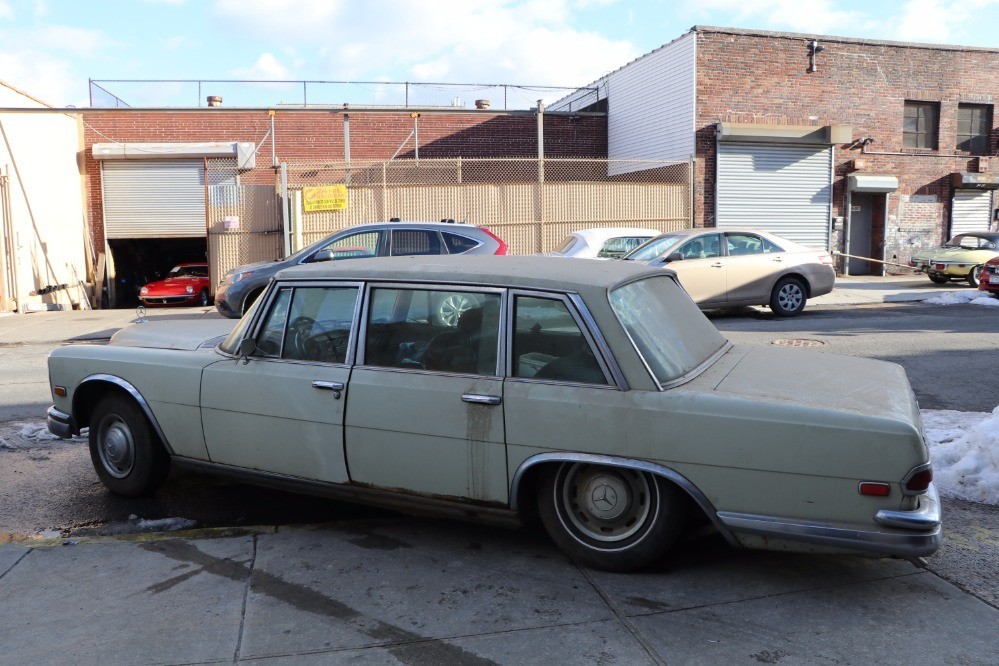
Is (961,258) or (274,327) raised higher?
(961,258)

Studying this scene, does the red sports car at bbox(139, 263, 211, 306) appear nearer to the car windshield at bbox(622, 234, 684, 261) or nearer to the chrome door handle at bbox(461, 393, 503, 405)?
the car windshield at bbox(622, 234, 684, 261)

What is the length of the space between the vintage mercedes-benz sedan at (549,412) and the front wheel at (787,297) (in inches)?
379

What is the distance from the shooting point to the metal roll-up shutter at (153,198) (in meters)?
22.3

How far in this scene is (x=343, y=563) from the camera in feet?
13.6

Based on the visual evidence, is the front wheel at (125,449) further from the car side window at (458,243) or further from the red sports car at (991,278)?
the red sports car at (991,278)

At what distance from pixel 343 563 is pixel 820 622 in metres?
2.21

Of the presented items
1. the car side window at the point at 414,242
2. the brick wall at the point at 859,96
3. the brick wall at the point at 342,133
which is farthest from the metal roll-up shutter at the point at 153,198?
the brick wall at the point at 859,96

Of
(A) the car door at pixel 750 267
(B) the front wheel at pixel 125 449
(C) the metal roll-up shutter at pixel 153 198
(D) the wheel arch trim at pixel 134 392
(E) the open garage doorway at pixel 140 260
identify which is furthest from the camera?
(E) the open garage doorway at pixel 140 260

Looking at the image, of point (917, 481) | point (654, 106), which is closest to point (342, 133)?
point (654, 106)

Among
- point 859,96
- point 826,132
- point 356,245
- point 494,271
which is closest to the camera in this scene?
point 494,271

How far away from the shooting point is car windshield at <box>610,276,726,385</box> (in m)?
3.85

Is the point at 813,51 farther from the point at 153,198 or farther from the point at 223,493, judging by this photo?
the point at 223,493

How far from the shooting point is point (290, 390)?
4387 mm

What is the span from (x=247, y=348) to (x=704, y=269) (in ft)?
32.8
